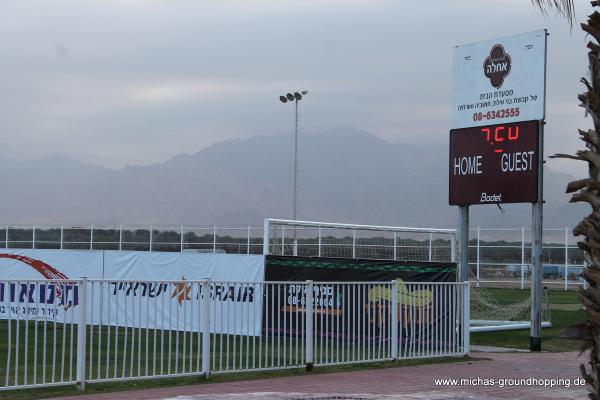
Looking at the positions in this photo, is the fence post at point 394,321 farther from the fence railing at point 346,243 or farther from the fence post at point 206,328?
the fence railing at point 346,243

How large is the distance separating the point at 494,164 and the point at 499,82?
1.85 m

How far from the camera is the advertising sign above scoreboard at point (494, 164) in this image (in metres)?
18.1

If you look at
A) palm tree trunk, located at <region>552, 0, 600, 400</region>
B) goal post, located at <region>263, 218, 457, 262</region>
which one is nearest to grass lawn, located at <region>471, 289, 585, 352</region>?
goal post, located at <region>263, 218, 457, 262</region>

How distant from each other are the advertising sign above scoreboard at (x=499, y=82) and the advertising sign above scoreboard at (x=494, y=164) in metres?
0.25

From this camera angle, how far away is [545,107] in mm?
18297

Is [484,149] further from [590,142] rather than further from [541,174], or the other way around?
[590,142]

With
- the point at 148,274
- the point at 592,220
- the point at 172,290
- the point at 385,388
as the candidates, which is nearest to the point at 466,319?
the point at 385,388

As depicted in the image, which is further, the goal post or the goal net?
the goal post

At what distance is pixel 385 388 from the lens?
40.8 ft

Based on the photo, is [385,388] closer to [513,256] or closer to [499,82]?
[499,82]

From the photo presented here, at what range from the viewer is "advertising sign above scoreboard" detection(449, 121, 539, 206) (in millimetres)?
18125

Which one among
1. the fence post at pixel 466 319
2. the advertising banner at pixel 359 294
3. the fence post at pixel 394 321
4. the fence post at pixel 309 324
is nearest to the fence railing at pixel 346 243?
the advertising banner at pixel 359 294

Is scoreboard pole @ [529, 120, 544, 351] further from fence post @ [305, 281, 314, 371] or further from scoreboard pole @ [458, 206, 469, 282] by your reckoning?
fence post @ [305, 281, 314, 371]

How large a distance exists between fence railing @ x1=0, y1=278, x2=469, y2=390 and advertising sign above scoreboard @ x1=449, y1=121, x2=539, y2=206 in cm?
283
